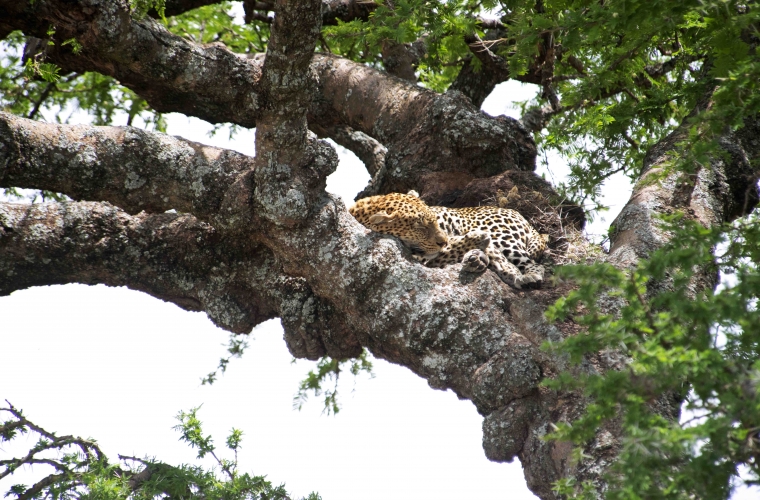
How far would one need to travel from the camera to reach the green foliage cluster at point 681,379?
8.75ft

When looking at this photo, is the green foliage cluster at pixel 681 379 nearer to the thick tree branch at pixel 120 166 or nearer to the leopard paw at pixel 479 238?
the leopard paw at pixel 479 238

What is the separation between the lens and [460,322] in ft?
17.0

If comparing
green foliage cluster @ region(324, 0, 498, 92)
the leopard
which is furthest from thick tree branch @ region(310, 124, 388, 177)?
green foliage cluster @ region(324, 0, 498, 92)

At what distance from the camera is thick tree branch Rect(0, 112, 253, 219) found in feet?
17.5

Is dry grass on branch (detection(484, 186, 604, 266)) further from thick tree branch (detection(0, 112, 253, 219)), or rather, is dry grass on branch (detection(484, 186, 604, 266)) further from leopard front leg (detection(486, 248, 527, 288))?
thick tree branch (detection(0, 112, 253, 219))

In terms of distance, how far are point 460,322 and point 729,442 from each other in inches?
101

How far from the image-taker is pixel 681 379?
2.97 meters

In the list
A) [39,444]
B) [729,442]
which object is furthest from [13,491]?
[729,442]

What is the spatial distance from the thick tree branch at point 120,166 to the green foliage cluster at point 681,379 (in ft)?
10.6

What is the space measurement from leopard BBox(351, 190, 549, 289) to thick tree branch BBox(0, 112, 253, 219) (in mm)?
1915

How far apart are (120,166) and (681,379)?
4.25 metres

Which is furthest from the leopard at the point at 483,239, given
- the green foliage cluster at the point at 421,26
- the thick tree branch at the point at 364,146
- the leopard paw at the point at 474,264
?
the green foliage cluster at the point at 421,26

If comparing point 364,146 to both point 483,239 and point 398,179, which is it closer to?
point 398,179

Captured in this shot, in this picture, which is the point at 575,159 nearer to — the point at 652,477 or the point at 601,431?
the point at 601,431
